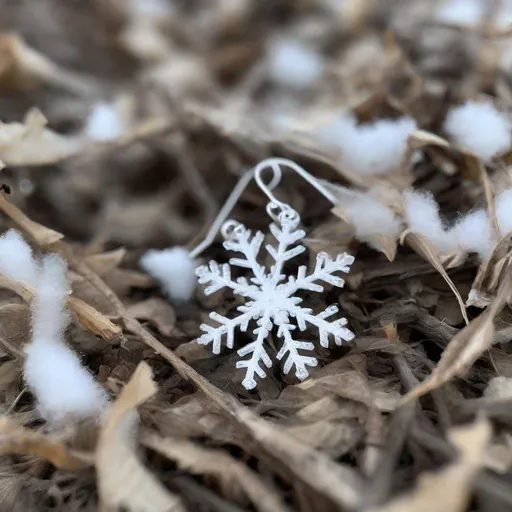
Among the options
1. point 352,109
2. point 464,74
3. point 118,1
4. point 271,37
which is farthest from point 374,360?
point 118,1

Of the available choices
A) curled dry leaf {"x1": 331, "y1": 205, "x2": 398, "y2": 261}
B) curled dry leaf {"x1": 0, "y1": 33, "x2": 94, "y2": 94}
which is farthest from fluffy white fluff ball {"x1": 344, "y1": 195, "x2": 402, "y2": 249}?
curled dry leaf {"x1": 0, "y1": 33, "x2": 94, "y2": 94}

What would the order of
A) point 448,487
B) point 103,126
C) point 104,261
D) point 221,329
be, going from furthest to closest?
point 103,126 → point 104,261 → point 221,329 → point 448,487

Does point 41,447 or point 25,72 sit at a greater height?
point 25,72

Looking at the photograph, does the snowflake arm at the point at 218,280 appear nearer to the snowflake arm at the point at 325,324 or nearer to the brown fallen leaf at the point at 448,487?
the snowflake arm at the point at 325,324

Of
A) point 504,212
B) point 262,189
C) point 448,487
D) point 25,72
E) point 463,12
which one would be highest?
point 25,72

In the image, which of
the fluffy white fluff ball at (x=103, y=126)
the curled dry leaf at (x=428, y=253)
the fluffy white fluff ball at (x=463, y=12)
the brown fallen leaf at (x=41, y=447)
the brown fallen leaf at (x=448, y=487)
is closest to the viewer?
the brown fallen leaf at (x=448, y=487)

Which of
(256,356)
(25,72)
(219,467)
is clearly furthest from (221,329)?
(25,72)

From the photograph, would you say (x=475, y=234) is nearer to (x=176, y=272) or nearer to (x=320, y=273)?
(x=320, y=273)

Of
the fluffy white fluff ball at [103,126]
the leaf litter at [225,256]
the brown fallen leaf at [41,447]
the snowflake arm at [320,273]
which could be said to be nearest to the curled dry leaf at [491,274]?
the leaf litter at [225,256]
